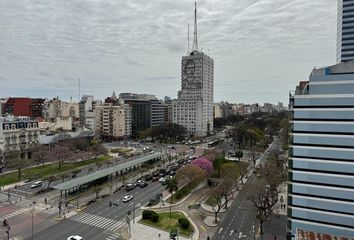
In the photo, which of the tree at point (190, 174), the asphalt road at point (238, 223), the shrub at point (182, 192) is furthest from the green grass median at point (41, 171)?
the asphalt road at point (238, 223)

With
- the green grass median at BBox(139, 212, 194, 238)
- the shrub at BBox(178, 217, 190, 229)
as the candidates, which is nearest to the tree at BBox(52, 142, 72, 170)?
the green grass median at BBox(139, 212, 194, 238)

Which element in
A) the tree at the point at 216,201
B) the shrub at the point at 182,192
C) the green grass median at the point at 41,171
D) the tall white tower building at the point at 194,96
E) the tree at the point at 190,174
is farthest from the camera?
the tall white tower building at the point at 194,96

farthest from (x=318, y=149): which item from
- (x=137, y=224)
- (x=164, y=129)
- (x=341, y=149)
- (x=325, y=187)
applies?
(x=164, y=129)

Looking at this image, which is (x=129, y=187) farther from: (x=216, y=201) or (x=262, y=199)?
(x=262, y=199)

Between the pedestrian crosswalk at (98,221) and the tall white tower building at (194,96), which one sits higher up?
the tall white tower building at (194,96)

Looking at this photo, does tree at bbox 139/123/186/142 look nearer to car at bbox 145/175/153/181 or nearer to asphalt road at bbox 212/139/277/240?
car at bbox 145/175/153/181

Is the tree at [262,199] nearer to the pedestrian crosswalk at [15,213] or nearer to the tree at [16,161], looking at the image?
the pedestrian crosswalk at [15,213]

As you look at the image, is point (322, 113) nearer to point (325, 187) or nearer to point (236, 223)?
point (325, 187)
